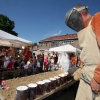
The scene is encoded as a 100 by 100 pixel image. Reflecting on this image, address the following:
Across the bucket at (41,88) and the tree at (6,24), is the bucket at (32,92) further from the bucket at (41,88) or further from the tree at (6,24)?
the tree at (6,24)

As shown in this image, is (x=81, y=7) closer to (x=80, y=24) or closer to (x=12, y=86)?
(x=80, y=24)

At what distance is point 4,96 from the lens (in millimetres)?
2254

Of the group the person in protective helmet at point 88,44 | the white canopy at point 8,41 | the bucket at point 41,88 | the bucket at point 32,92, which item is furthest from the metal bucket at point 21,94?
the white canopy at point 8,41

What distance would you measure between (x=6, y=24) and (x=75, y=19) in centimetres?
3550

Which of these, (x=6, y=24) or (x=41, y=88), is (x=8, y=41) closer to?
(x=41, y=88)

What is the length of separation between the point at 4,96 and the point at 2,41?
4046mm

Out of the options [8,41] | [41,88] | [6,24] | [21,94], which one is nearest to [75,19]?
[21,94]

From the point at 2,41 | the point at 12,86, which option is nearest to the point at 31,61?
the point at 2,41

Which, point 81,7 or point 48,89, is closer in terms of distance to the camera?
point 81,7

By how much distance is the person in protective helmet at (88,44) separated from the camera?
1046 mm

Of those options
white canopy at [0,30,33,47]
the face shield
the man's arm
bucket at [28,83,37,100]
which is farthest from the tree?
the man's arm

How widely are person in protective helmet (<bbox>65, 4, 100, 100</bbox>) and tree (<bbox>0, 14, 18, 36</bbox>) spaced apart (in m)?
34.3

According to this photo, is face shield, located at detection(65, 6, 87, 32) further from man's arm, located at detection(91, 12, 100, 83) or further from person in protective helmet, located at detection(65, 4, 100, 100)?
man's arm, located at detection(91, 12, 100, 83)

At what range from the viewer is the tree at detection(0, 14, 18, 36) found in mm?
34028
